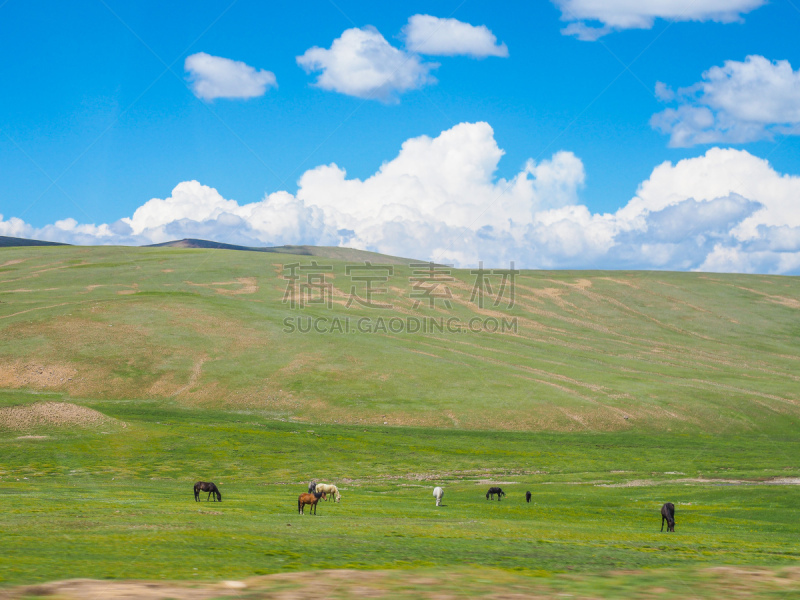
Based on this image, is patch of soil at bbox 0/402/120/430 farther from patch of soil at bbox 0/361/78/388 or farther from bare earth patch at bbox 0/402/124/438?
patch of soil at bbox 0/361/78/388

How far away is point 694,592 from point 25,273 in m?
166

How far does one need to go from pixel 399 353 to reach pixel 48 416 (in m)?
51.1

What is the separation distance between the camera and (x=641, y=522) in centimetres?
3547

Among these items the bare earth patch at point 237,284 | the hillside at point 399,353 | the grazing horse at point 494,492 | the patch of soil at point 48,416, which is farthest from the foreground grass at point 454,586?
the bare earth patch at point 237,284

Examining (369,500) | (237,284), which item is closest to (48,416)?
(369,500)

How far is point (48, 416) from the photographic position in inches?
2461

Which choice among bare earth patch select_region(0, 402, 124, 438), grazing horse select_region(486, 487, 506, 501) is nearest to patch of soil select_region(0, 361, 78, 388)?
→ bare earth patch select_region(0, 402, 124, 438)

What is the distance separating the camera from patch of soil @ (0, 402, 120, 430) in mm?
61094

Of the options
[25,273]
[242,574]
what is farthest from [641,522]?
[25,273]

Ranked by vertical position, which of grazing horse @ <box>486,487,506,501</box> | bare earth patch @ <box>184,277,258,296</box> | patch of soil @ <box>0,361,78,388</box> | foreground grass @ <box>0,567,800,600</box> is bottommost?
grazing horse @ <box>486,487,506,501</box>

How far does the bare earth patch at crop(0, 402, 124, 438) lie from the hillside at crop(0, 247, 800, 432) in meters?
16.5

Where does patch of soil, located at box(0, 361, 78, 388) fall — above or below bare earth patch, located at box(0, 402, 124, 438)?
above

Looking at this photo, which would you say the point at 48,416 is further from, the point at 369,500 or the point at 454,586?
the point at 454,586

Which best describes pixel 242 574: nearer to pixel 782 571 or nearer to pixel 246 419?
pixel 782 571
